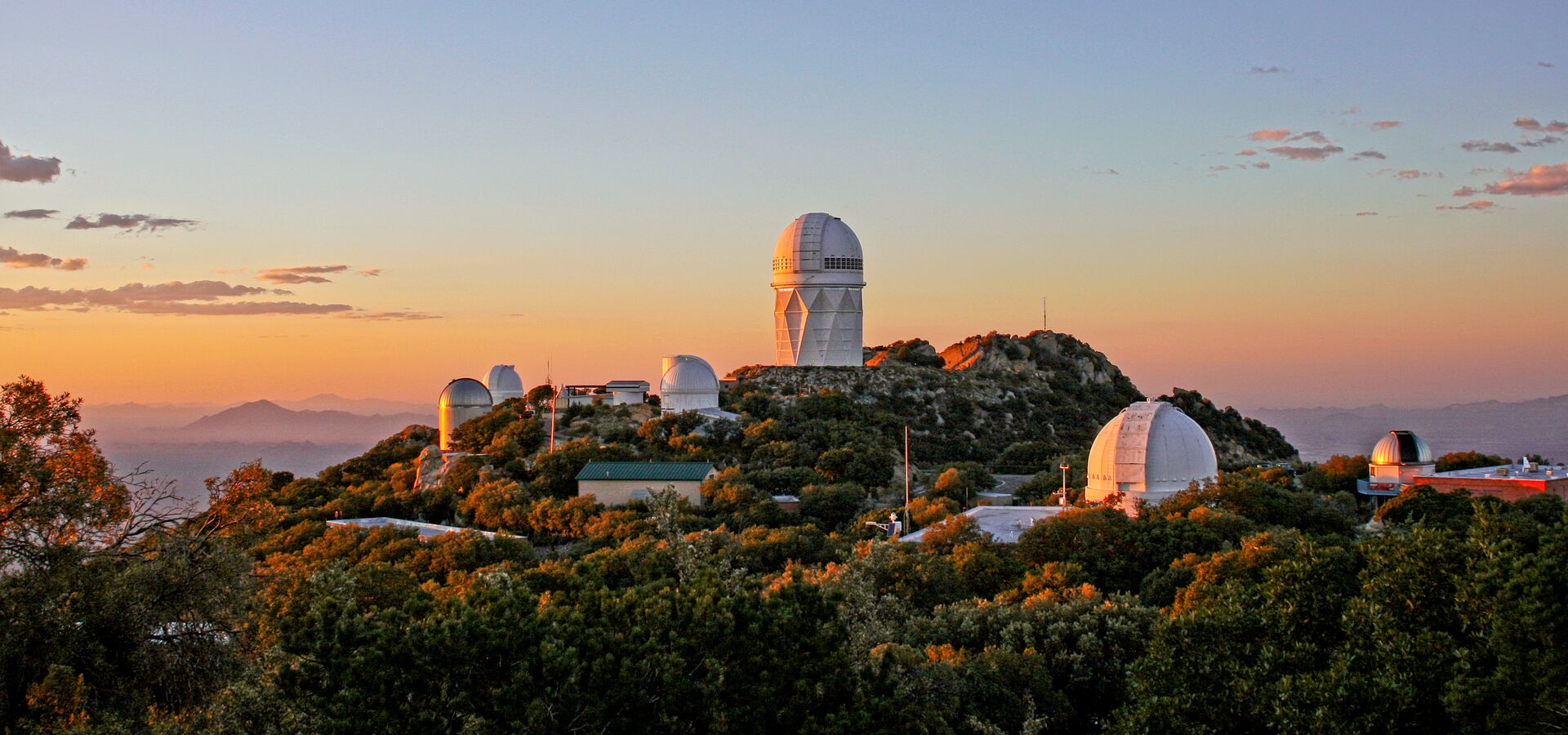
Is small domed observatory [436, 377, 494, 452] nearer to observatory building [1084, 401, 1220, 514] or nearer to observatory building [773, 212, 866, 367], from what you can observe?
observatory building [773, 212, 866, 367]

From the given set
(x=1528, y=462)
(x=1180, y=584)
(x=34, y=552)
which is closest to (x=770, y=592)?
(x=34, y=552)

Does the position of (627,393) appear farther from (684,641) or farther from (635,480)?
(684,641)

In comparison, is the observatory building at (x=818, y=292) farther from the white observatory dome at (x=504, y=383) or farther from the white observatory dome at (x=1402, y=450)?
the white observatory dome at (x=1402, y=450)

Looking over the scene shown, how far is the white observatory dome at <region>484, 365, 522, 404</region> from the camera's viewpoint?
222 ft

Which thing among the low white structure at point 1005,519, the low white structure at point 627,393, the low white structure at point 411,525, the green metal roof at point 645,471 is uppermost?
the low white structure at point 627,393

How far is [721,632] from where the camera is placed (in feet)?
55.4

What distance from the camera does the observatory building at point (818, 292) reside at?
6644cm

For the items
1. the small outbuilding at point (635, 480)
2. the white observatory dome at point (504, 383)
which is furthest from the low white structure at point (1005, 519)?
the white observatory dome at point (504, 383)

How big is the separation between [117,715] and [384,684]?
9.31ft

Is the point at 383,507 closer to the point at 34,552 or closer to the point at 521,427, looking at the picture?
the point at 521,427

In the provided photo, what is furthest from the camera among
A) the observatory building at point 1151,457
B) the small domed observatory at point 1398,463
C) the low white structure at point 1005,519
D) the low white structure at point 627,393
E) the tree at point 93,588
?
the low white structure at point 627,393

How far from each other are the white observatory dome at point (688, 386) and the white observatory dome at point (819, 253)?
928 centimetres

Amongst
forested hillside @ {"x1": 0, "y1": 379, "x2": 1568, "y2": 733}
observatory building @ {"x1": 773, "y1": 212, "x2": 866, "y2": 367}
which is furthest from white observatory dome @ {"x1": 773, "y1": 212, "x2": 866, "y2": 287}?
forested hillside @ {"x1": 0, "y1": 379, "x2": 1568, "y2": 733}

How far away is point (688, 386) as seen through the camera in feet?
192
